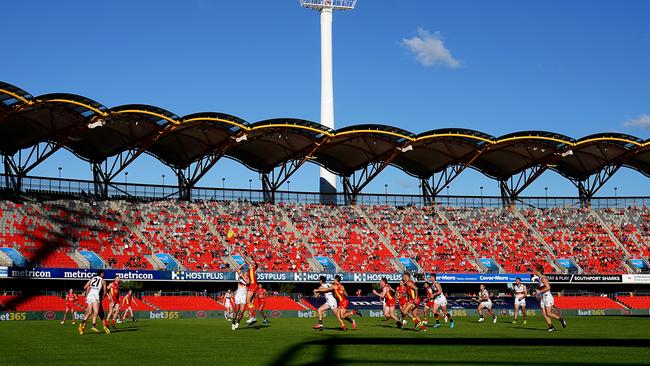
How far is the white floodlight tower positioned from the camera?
8875 centimetres

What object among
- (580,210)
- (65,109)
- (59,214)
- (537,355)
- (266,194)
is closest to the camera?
(537,355)

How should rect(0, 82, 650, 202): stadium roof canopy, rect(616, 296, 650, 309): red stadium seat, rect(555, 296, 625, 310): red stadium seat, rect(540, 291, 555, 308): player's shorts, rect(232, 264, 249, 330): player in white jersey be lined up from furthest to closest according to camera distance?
rect(616, 296, 650, 309): red stadium seat, rect(555, 296, 625, 310): red stadium seat, rect(0, 82, 650, 202): stadium roof canopy, rect(540, 291, 555, 308): player's shorts, rect(232, 264, 249, 330): player in white jersey

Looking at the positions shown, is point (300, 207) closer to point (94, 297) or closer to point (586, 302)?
point (586, 302)

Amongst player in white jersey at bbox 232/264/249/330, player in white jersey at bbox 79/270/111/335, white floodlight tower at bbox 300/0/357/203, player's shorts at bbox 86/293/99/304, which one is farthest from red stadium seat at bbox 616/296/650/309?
player's shorts at bbox 86/293/99/304

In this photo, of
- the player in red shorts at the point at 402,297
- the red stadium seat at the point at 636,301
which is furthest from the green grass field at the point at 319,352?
the red stadium seat at the point at 636,301


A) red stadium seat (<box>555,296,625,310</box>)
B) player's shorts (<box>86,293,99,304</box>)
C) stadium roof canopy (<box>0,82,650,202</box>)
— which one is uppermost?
stadium roof canopy (<box>0,82,650,202</box>)

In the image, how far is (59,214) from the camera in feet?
225

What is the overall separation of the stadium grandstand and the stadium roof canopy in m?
0.14

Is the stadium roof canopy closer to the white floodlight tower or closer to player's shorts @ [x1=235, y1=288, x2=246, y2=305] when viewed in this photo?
the white floodlight tower

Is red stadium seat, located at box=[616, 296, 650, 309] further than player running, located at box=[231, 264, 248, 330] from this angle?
Yes

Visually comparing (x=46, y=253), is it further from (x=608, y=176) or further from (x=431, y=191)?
(x=608, y=176)

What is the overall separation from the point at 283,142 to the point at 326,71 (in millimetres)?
21207

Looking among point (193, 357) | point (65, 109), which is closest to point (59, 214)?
point (65, 109)

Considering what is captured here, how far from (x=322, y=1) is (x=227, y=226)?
34031 mm
